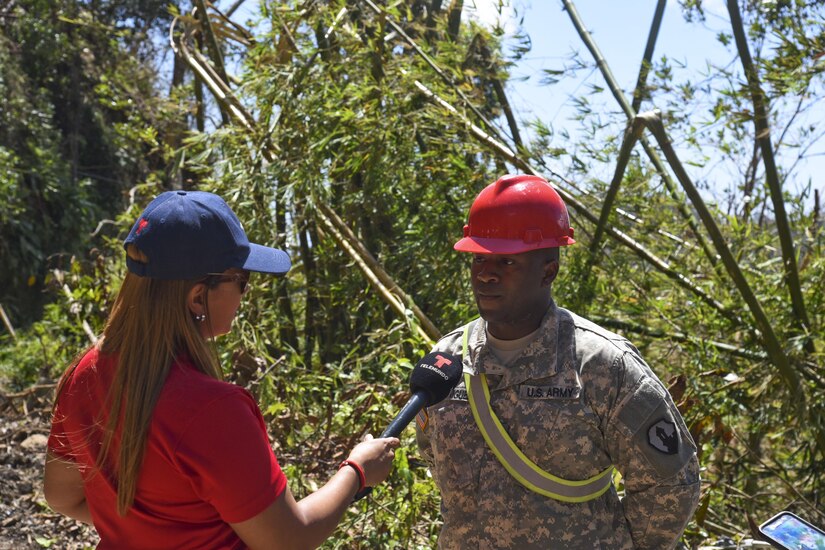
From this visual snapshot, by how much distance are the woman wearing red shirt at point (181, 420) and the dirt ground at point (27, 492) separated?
2.65 m

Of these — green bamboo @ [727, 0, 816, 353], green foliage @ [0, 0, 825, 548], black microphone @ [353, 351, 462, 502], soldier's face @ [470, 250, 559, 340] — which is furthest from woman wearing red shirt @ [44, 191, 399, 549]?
green bamboo @ [727, 0, 816, 353]

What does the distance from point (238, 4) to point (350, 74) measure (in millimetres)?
2028

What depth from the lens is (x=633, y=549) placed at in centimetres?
196

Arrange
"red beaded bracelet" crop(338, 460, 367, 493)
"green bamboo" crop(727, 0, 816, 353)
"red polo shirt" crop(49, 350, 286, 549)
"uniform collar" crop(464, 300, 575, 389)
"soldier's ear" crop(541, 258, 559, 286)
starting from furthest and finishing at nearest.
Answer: "green bamboo" crop(727, 0, 816, 353) → "soldier's ear" crop(541, 258, 559, 286) → "uniform collar" crop(464, 300, 575, 389) → "red beaded bracelet" crop(338, 460, 367, 493) → "red polo shirt" crop(49, 350, 286, 549)

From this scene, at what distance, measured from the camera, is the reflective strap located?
75.7 inches

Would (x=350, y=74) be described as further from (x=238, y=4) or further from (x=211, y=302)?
(x=211, y=302)

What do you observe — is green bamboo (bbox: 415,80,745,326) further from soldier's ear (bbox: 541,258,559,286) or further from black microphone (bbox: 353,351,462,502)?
black microphone (bbox: 353,351,462,502)

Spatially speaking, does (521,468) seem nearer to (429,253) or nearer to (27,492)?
(429,253)

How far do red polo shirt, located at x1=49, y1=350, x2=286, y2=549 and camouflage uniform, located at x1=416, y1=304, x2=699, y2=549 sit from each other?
2.04 ft

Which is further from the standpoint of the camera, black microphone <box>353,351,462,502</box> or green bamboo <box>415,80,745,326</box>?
green bamboo <box>415,80,745,326</box>

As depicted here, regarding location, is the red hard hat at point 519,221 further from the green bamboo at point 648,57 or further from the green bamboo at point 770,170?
the green bamboo at point 648,57

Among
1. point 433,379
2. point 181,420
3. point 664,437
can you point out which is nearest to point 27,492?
point 433,379

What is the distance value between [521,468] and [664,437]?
323 mm

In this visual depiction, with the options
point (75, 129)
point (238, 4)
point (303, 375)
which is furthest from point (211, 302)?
point (75, 129)
